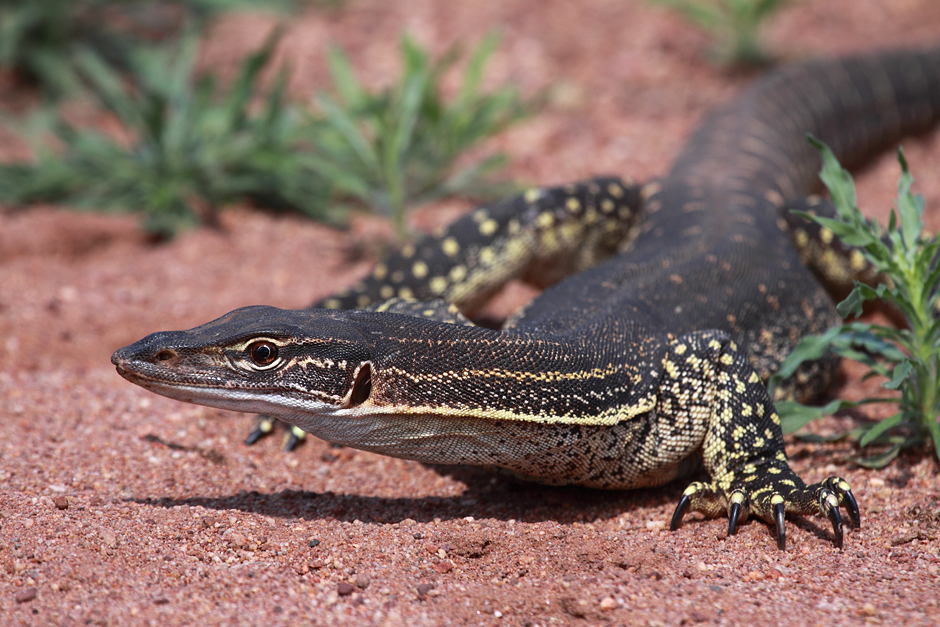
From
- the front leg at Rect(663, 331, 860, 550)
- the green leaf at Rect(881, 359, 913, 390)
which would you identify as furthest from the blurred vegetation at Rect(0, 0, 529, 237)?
the green leaf at Rect(881, 359, 913, 390)

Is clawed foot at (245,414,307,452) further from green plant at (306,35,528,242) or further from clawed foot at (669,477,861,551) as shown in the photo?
green plant at (306,35,528,242)

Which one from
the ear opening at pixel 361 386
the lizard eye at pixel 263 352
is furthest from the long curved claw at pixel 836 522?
the lizard eye at pixel 263 352

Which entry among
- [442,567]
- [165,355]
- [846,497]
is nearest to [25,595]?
[165,355]

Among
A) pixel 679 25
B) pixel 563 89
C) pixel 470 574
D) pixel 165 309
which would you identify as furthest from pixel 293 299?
pixel 679 25

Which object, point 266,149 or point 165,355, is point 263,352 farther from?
point 266,149

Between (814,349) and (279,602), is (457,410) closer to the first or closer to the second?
(279,602)

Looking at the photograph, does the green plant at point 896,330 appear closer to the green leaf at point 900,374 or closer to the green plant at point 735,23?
the green leaf at point 900,374
